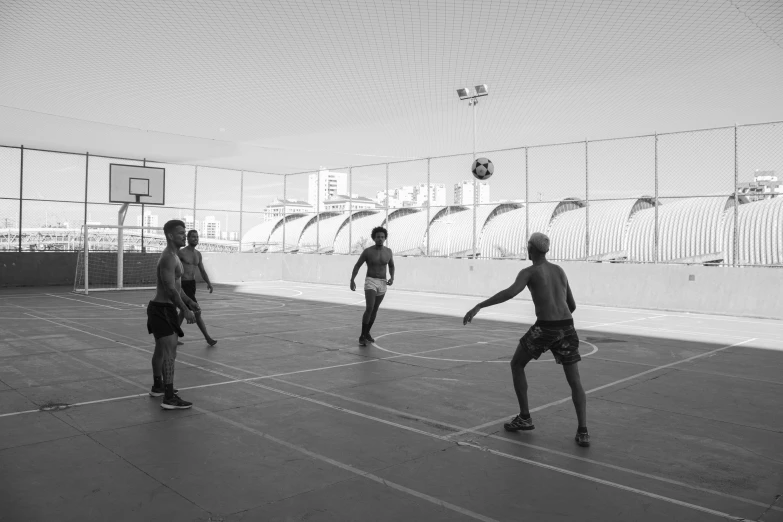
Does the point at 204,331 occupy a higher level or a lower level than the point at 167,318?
lower

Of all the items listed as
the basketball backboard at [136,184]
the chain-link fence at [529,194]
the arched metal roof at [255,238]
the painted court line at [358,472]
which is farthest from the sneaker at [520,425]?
the arched metal roof at [255,238]

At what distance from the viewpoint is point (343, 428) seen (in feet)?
18.0

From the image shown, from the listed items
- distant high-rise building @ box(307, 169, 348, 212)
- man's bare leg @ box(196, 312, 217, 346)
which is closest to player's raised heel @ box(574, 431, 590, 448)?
man's bare leg @ box(196, 312, 217, 346)

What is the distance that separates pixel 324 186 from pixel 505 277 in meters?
14.4

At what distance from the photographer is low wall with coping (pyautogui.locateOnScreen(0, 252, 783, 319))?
1592 cm

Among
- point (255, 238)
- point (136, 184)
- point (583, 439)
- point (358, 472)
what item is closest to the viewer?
point (358, 472)

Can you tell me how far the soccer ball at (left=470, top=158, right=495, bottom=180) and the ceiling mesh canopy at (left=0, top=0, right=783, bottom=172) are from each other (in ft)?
4.43

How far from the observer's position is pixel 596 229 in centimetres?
3488

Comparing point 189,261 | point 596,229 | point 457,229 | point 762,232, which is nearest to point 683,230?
point 762,232

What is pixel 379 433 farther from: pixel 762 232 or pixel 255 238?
pixel 255 238

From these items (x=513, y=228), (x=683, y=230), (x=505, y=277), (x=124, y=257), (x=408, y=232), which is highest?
(x=513, y=228)

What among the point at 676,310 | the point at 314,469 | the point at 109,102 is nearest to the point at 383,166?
the point at 109,102

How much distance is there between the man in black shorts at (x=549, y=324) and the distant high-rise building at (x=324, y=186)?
2273 centimetres

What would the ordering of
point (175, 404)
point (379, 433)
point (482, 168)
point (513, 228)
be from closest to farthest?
point (379, 433), point (175, 404), point (482, 168), point (513, 228)
